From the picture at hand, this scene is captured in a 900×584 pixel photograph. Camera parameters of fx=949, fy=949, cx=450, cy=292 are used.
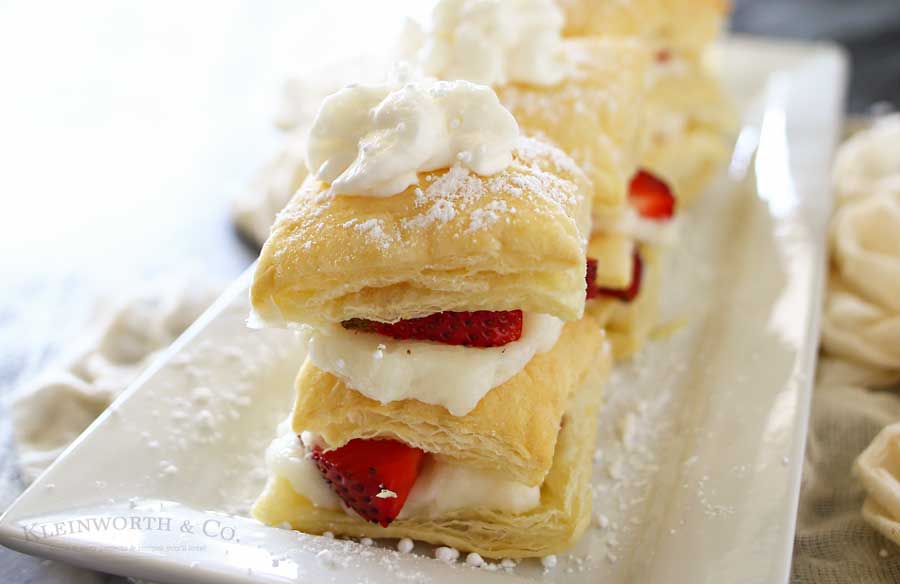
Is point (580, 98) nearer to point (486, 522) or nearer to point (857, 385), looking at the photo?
point (857, 385)

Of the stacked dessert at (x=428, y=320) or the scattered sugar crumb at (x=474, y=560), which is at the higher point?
the stacked dessert at (x=428, y=320)

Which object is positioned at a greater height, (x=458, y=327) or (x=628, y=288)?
(x=458, y=327)

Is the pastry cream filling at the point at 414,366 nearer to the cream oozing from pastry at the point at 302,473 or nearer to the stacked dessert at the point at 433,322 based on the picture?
the stacked dessert at the point at 433,322

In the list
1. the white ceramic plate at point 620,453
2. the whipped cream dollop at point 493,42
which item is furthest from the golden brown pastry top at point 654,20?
the white ceramic plate at point 620,453

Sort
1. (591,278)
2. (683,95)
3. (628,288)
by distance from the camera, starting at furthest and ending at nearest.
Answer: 1. (683,95)
2. (628,288)
3. (591,278)

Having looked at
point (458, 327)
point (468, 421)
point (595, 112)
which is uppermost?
point (595, 112)

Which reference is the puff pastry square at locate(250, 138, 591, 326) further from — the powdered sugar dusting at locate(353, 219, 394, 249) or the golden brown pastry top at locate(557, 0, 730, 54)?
the golden brown pastry top at locate(557, 0, 730, 54)

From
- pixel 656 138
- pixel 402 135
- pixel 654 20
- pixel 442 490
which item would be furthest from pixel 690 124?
pixel 442 490
